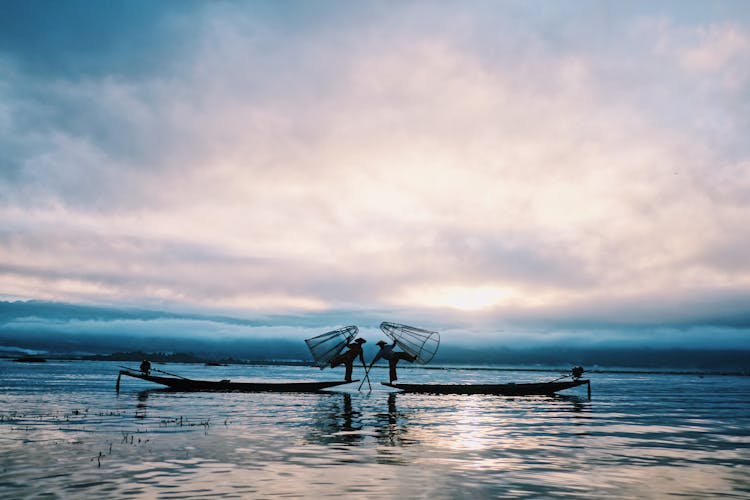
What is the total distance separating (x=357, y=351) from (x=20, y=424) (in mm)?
35864

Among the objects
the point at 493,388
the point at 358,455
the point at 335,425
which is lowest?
the point at 493,388

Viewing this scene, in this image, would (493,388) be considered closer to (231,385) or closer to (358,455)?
(231,385)

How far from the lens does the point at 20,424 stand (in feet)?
104

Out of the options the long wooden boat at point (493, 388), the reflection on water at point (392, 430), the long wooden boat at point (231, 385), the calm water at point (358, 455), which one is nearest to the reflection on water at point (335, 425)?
the calm water at point (358, 455)

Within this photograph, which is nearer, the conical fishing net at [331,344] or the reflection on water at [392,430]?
the reflection on water at [392,430]

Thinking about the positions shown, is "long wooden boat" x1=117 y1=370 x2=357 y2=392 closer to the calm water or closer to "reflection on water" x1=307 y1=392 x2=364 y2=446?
"reflection on water" x1=307 y1=392 x2=364 y2=446

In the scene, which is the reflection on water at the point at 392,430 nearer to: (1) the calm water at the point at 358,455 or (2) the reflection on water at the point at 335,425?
(1) the calm water at the point at 358,455

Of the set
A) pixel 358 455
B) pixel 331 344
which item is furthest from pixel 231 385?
pixel 358 455

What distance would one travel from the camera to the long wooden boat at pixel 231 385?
66.9m

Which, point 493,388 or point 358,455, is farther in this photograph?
point 493,388

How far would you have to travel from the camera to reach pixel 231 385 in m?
66.6

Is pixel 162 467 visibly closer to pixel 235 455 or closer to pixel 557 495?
pixel 235 455

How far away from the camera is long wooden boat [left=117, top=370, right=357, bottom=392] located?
66.9 meters

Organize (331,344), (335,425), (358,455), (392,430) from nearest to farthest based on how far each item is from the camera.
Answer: (358,455) < (392,430) < (335,425) < (331,344)
